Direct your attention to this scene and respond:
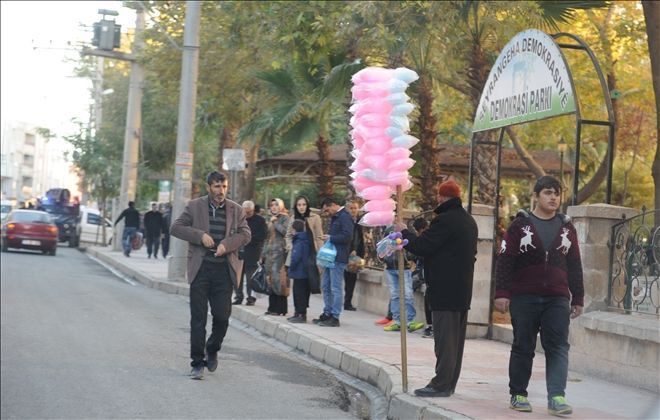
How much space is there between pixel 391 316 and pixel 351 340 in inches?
102

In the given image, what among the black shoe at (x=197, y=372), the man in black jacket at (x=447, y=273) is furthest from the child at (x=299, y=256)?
the man in black jacket at (x=447, y=273)

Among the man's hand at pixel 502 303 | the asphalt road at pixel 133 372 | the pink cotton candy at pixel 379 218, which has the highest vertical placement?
the pink cotton candy at pixel 379 218

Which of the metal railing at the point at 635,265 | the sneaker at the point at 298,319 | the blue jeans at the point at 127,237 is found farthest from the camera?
the blue jeans at the point at 127,237

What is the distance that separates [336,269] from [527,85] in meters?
4.61

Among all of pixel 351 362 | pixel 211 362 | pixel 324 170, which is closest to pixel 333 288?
pixel 351 362

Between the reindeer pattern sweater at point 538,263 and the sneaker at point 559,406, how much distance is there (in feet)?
2.42

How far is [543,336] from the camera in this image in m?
8.93

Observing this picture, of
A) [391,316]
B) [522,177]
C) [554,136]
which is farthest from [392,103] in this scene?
[554,136]

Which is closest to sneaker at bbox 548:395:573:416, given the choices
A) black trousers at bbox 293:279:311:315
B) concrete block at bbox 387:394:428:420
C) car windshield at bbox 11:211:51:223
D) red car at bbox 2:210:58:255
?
concrete block at bbox 387:394:428:420

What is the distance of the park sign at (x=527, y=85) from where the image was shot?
12180 mm

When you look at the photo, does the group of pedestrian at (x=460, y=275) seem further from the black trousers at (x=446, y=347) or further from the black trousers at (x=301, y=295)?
the black trousers at (x=301, y=295)

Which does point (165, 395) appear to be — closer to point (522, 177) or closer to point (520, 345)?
point (520, 345)

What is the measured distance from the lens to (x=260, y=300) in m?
21.7

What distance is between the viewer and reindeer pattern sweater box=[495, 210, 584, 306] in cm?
882
